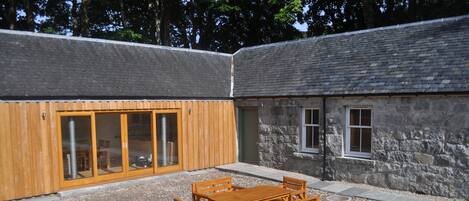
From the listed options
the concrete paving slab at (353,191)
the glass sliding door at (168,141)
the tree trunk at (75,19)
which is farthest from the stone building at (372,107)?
the tree trunk at (75,19)

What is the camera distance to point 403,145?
350 inches

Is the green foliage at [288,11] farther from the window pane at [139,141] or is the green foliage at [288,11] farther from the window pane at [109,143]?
the window pane at [109,143]

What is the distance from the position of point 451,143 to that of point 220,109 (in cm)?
706

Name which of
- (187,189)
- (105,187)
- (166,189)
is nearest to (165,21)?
(105,187)

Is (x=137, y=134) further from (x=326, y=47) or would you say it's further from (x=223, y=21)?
(x=223, y=21)

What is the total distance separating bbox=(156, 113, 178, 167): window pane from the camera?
11.1m

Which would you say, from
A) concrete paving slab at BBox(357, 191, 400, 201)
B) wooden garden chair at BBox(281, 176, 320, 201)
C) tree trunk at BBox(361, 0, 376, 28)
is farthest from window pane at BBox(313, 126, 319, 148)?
tree trunk at BBox(361, 0, 376, 28)

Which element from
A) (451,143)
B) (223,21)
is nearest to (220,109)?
(451,143)

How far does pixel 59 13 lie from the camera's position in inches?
1009

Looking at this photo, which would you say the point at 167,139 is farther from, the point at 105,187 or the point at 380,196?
the point at 380,196

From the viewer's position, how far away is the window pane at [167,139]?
1111 centimetres

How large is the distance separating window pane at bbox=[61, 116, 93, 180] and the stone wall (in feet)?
19.5

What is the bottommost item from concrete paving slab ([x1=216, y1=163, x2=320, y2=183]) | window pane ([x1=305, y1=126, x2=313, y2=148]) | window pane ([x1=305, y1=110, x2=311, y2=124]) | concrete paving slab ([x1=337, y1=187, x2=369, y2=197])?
concrete paving slab ([x1=216, y1=163, x2=320, y2=183])

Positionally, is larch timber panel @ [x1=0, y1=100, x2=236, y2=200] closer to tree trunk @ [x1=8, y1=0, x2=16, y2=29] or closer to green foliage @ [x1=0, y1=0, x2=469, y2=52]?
green foliage @ [x1=0, y1=0, x2=469, y2=52]
